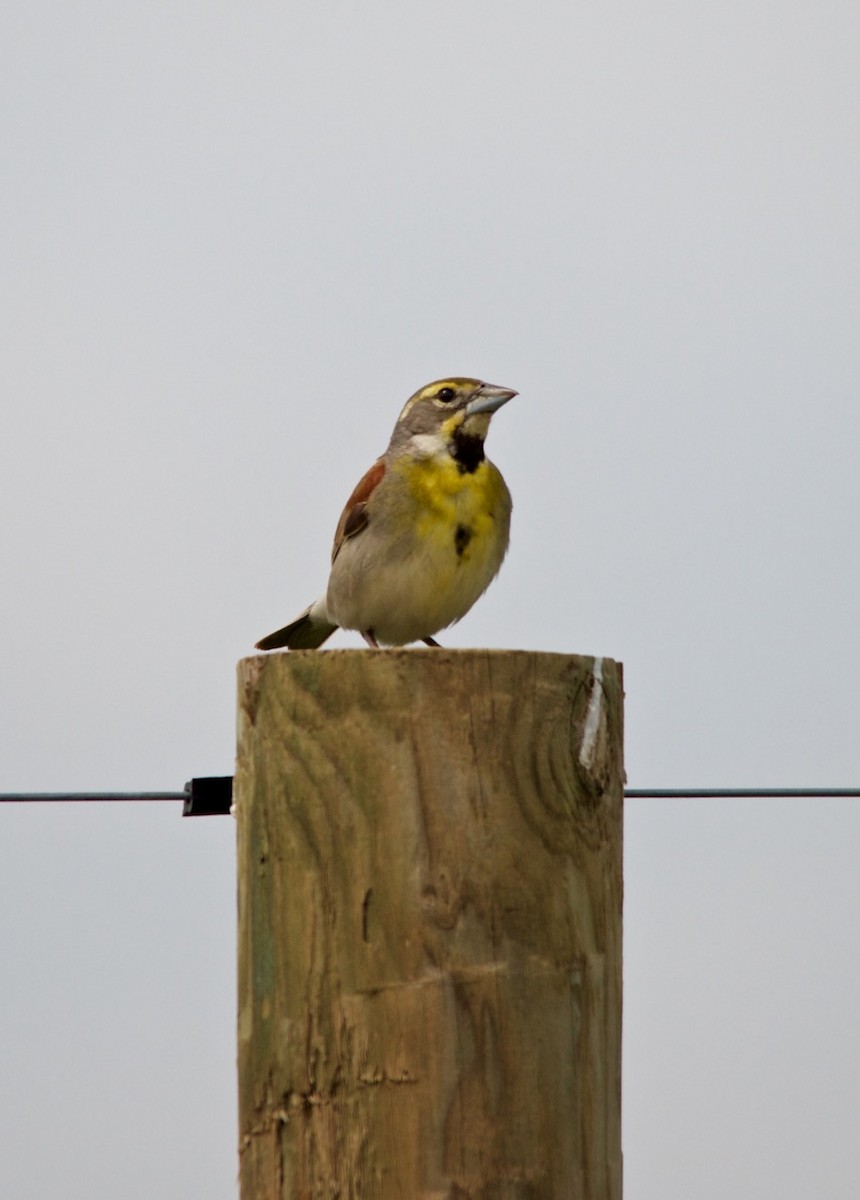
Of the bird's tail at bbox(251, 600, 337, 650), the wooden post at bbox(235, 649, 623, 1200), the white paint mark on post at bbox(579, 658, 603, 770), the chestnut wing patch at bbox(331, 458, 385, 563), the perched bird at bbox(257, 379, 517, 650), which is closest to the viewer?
the wooden post at bbox(235, 649, 623, 1200)

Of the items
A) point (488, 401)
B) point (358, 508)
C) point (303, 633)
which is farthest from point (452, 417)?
point (303, 633)

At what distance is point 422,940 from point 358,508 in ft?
14.3

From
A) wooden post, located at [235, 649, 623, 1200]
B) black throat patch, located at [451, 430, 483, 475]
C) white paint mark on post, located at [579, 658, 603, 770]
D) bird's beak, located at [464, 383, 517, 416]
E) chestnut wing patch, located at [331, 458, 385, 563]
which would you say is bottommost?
wooden post, located at [235, 649, 623, 1200]

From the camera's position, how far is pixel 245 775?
3154mm

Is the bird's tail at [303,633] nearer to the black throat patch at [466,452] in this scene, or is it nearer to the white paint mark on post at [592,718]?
the black throat patch at [466,452]

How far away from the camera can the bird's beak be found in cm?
745

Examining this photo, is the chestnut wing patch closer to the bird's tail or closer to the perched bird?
the perched bird

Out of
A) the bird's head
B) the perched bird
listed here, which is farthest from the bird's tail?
the bird's head

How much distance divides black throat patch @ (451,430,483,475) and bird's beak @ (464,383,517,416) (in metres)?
0.13

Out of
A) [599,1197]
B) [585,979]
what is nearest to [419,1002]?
[585,979]

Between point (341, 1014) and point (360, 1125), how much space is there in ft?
0.62

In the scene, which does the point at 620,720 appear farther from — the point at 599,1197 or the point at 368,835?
the point at 599,1197

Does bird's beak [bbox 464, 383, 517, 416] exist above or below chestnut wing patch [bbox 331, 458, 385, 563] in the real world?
above

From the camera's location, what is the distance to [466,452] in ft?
24.0
